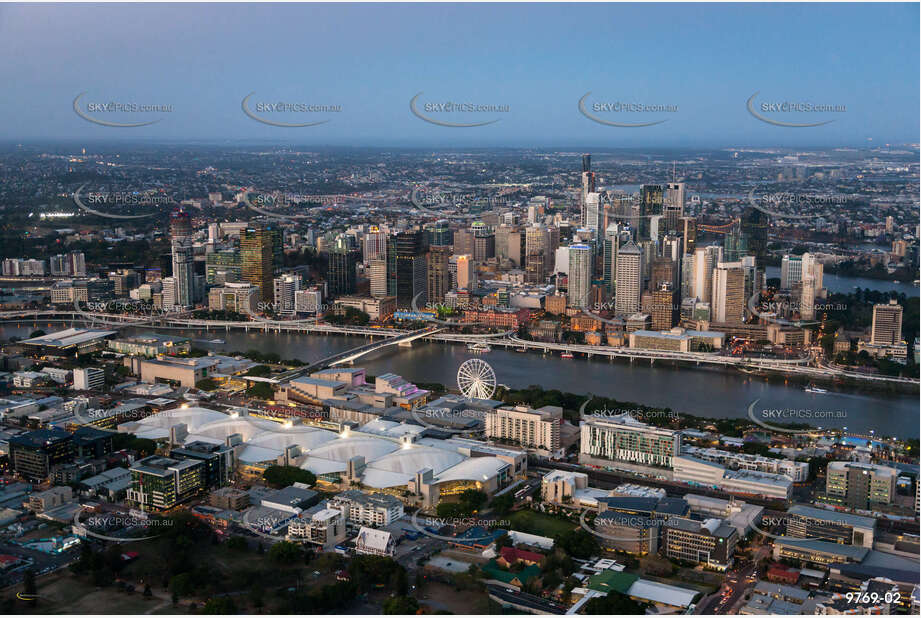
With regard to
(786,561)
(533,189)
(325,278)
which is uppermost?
(533,189)

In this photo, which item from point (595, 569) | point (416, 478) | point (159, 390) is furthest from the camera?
point (159, 390)

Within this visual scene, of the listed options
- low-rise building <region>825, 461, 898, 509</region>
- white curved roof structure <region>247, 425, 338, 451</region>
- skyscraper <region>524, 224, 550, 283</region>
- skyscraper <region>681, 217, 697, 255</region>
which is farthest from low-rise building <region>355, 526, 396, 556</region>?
skyscraper <region>681, 217, 697, 255</region>

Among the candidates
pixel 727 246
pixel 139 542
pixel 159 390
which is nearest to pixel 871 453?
pixel 139 542

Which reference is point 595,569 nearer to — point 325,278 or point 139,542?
point 139,542

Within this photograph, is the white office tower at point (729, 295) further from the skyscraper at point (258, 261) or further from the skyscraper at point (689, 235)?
the skyscraper at point (258, 261)

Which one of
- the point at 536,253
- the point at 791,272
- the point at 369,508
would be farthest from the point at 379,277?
the point at 369,508

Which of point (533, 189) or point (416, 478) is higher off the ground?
point (533, 189)
